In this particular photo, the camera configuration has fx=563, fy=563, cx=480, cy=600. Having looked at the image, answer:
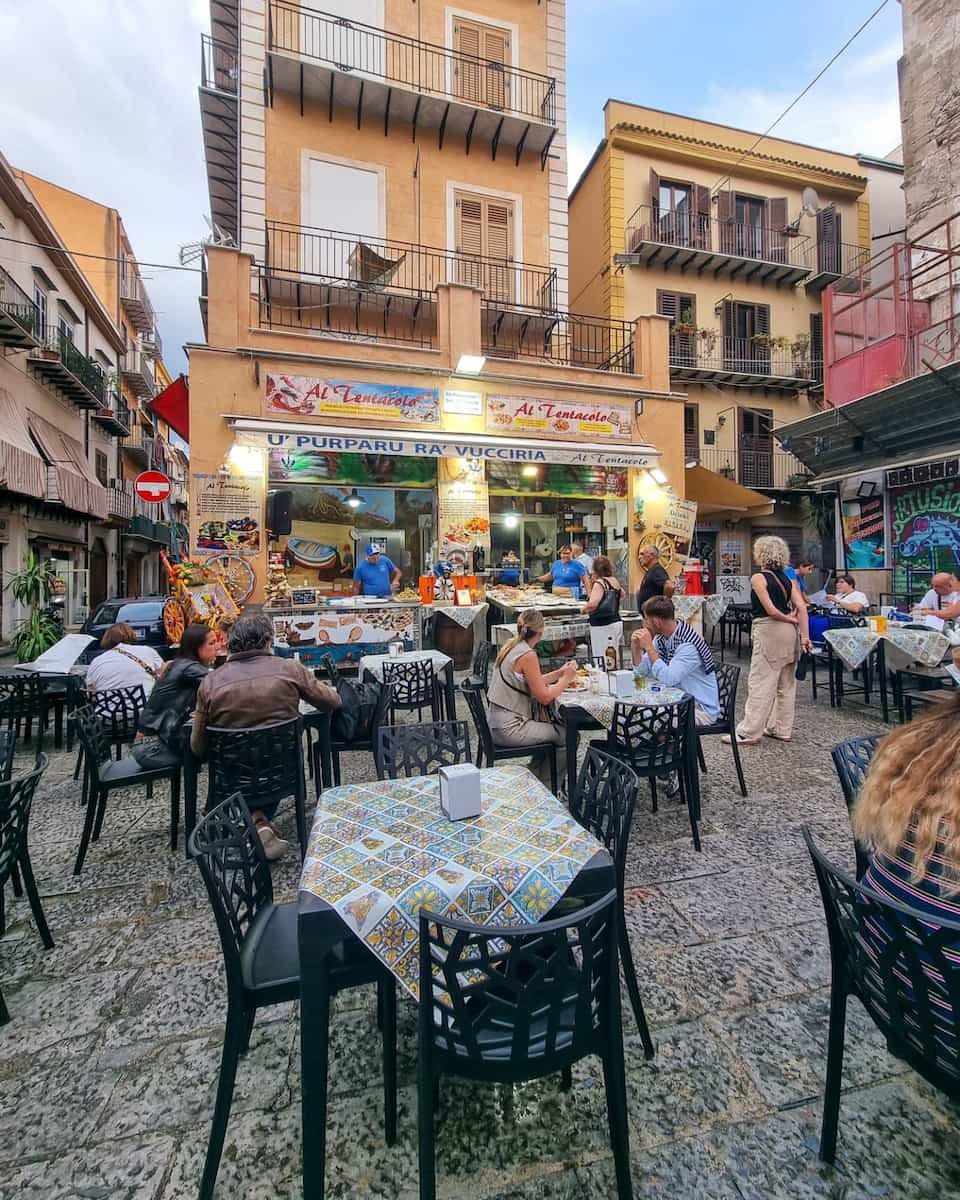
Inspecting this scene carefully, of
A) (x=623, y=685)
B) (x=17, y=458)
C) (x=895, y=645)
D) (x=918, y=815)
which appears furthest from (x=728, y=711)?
(x=17, y=458)

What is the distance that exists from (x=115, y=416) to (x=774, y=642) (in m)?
23.4

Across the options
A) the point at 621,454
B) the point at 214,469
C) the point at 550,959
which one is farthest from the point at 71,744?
the point at 621,454

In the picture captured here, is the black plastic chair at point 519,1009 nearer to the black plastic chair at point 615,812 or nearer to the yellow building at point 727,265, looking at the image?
the black plastic chair at point 615,812

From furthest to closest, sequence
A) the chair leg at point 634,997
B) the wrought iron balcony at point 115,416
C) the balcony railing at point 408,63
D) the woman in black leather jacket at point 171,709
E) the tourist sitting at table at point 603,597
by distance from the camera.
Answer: the wrought iron balcony at point 115,416 → the balcony railing at point 408,63 → the tourist sitting at table at point 603,597 → the woman in black leather jacket at point 171,709 → the chair leg at point 634,997

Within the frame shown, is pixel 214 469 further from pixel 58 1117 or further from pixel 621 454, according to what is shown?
pixel 58 1117

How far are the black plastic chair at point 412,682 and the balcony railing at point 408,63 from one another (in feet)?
39.8

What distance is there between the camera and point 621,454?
1063 centimetres

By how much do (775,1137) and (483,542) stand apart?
9187mm

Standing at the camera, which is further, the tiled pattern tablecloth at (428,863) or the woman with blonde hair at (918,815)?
the tiled pattern tablecloth at (428,863)

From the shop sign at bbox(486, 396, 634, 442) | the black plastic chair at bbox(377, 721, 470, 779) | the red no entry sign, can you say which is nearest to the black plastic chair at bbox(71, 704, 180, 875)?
the black plastic chair at bbox(377, 721, 470, 779)

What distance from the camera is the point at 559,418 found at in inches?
430

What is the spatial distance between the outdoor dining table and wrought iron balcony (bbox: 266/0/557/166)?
13.9 metres

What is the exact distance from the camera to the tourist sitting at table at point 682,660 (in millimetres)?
4395

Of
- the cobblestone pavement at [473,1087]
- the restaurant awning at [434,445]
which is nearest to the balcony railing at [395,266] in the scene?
the restaurant awning at [434,445]
